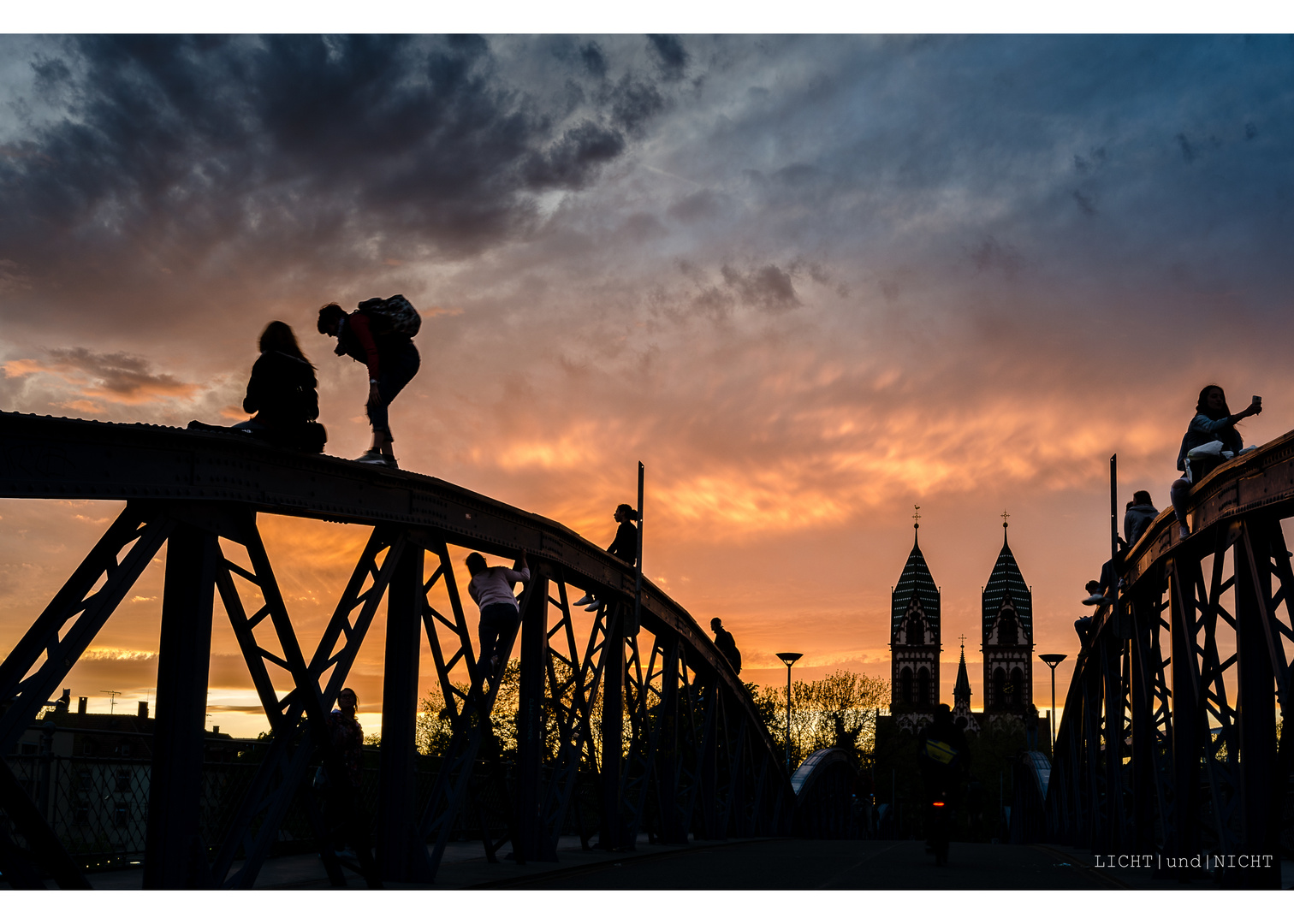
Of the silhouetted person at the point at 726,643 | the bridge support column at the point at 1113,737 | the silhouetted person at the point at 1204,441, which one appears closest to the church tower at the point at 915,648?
the silhouetted person at the point at 726,643

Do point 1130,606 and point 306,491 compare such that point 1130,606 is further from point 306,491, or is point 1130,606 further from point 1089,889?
point 306,491

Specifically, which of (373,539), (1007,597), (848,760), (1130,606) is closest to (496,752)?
(373,539)

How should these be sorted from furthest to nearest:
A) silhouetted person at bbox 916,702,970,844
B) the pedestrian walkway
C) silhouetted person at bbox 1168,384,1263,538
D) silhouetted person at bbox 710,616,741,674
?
silhouetted person at bbox 710,616,741,674 → silhouetted person at bbox 916,702,970,844 → silhouetted person at bbox 1168,384,1263,538 → the pedestrian walkway

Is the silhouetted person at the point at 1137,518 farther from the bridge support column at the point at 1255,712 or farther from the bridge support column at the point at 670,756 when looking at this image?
the bridge support column at the point at 670,756

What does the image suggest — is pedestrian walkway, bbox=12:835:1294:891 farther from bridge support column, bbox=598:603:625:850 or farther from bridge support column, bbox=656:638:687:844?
bridge support column, bbox=656:638:687:844

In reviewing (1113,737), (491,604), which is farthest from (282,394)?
(1113,737)

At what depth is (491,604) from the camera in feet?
36.8

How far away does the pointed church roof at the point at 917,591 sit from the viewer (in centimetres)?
19475

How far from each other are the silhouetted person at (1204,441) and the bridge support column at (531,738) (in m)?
5.84

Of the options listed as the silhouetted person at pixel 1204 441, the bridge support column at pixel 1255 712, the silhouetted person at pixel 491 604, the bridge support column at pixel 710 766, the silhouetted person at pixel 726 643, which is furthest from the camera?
the silhouetted person at pixel 726 643

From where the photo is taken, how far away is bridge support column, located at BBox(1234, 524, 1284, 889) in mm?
9289

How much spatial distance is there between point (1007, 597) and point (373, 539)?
635 feet

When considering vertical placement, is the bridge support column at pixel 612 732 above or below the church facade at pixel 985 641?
below

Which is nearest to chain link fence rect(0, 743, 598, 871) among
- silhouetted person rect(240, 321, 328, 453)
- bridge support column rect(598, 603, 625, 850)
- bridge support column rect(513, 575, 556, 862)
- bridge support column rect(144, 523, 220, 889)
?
bridge support column rect(513, 575, 556, 862)
